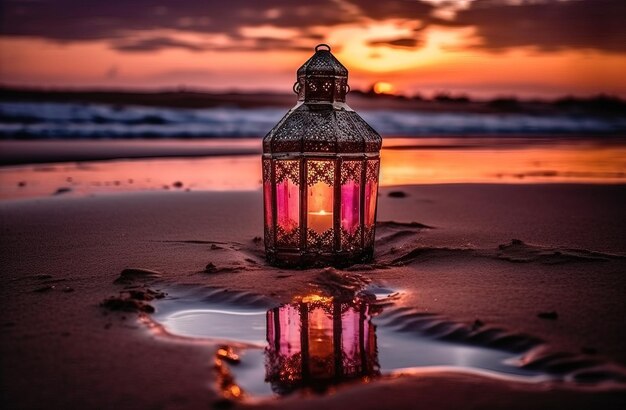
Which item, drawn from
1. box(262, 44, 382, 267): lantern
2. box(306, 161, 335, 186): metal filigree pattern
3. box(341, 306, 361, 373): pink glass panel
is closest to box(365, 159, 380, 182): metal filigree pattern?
box(262, 44, 382, 267): lantern

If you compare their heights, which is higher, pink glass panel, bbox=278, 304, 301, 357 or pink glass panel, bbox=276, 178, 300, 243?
pink glass panel, bbox=276, 178, 300, 243

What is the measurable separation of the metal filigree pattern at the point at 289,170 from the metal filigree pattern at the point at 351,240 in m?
0.42

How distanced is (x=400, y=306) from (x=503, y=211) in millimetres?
3448

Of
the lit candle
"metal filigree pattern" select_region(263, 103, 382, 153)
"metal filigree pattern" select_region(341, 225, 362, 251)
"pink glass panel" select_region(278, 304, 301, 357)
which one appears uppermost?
"metal filigree pattern" select_region(263, 103, 382, 153)

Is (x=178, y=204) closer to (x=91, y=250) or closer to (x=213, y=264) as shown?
(x=91, y=250)

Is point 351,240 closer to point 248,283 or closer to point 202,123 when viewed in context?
point 248,283

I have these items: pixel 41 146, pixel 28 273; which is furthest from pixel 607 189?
pixel 41 146

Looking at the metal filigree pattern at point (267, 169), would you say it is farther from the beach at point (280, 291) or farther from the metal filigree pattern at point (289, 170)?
the beach at point (280, 291)

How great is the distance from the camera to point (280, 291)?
3.36 metres

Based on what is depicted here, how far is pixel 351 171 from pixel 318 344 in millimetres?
1474

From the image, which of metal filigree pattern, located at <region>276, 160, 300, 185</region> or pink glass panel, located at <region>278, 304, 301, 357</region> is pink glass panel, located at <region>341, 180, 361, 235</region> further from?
pink glass panel, located at <region>278, 304, 301, 357</region>

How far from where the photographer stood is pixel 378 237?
5.06 meters

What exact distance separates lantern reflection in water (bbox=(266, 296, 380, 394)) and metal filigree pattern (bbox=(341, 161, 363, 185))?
0.88 metres

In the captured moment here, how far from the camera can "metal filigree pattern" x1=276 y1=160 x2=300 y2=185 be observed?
385 cm
